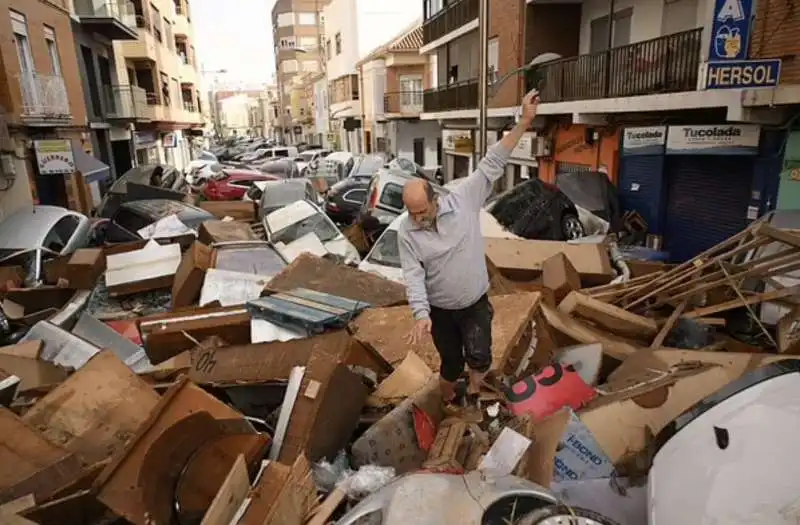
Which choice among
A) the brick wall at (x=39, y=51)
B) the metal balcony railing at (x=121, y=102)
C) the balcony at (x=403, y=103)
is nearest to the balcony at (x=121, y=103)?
the metal balcony railing at (x=121, y=102)

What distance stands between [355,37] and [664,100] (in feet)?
106

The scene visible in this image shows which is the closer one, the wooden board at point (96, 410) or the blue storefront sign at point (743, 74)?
the wooden board at point (96, 410)

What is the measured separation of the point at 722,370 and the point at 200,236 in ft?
23.9

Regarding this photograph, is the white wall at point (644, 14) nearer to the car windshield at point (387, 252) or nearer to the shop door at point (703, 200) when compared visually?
the shop door at point (703, 200)

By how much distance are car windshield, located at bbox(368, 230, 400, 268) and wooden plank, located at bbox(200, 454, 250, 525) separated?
510 centimetres

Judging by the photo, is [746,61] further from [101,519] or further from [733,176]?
[101,519]

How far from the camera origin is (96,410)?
330 cm

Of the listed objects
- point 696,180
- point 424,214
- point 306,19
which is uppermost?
point 306,19

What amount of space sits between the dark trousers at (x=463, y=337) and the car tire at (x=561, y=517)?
4.92 ft

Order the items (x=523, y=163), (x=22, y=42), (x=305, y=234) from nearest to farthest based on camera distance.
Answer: (x=305, y=234) < (x=22, y=42) < (x=523, y=163)

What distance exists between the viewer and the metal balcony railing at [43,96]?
41.9ft

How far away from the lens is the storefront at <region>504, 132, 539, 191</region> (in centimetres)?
1438

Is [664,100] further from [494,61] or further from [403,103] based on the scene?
[403,103]

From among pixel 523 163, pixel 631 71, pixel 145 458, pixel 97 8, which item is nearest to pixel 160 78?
pixel 97 8
